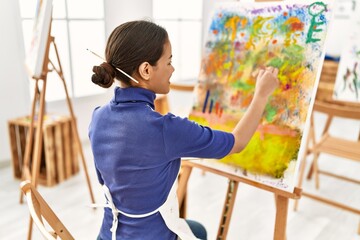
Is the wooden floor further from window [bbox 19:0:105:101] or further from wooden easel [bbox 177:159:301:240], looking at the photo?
window [bbox 19:0:105:101]

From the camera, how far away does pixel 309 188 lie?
8.67ft

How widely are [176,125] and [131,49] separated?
0.23m

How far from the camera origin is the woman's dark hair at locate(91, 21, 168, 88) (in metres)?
0.91

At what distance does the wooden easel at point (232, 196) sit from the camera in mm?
1181

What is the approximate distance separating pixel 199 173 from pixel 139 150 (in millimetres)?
2119

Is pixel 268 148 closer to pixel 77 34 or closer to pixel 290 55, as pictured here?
pixel 290 55

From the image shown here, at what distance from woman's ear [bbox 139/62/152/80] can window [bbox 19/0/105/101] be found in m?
2.00

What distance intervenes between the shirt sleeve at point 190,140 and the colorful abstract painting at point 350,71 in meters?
1.69

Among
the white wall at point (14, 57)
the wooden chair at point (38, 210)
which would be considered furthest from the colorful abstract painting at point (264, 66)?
the white wall at point (14, 57)

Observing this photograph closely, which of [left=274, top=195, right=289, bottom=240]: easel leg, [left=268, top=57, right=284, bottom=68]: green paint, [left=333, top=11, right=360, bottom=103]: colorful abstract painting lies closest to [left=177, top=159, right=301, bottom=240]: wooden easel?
[left=274, top=195, right=289, bottom=240]: easel leg

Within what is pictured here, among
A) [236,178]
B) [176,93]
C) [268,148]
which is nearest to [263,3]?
[268,148]

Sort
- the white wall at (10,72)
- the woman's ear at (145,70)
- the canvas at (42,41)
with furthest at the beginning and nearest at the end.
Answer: the white wall at (10,72), the canvas at (42,41), the woman's ear at (145,70)

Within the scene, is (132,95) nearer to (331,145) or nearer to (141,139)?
(141,139)

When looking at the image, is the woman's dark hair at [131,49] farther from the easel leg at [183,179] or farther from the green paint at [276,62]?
the easel leg at [183,179]
